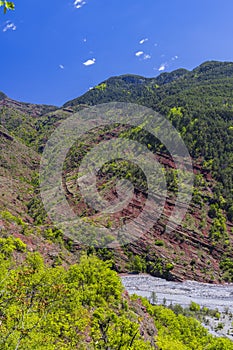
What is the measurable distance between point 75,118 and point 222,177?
4423 inches

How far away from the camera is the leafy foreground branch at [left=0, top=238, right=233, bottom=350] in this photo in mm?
13094

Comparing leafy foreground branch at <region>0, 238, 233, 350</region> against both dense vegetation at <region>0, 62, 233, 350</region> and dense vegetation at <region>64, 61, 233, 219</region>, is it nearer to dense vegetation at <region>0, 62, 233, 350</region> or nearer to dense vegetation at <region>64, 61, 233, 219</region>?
dense vegetation at <region>0, 62, 233, 350</region>

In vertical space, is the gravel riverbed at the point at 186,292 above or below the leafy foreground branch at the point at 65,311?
below

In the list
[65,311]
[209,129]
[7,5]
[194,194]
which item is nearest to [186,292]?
[194,194]

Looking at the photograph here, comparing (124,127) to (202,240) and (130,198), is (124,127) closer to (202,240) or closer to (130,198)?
(130,198)

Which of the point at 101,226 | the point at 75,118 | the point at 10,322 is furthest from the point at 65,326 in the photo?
the point at 75,118

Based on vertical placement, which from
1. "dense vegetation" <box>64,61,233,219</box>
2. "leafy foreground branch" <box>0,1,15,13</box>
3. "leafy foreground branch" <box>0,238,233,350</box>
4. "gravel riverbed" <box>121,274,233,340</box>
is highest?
"dense vegetation" <box>64,61,233,219</box>

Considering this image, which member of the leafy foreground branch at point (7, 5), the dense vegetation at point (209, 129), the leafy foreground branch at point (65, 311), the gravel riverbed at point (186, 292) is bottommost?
the gravel riverbed at point (186, 292)

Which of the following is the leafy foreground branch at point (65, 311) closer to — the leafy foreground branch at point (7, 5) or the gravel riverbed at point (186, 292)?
the leafy foreground branch at point (7, 5)

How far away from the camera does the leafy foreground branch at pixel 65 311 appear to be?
13094mm

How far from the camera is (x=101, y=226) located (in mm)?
86438

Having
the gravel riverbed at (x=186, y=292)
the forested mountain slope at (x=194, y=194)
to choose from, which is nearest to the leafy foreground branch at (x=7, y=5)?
the gravel riverbed at (x=186, y=292)

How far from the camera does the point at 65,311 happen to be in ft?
56.4

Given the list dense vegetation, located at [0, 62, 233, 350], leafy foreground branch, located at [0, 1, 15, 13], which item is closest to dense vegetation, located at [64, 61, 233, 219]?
dense vegetation, located at [0, 62, 233, 350]
